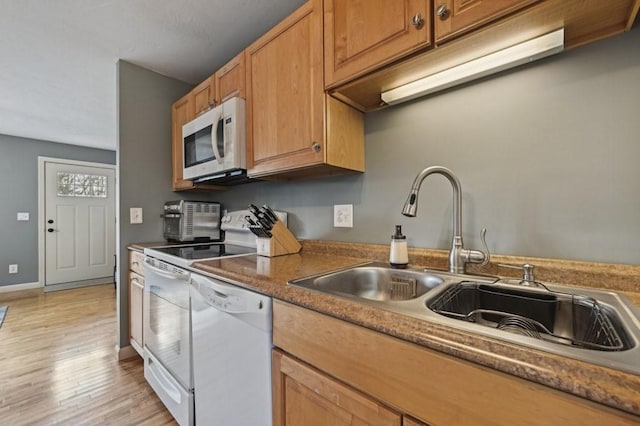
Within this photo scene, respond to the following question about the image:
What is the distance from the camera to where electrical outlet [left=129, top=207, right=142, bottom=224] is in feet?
7.18

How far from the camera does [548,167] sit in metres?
0.95

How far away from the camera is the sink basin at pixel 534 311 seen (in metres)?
0.66

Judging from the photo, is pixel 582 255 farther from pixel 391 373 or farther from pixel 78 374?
pixel 78 374

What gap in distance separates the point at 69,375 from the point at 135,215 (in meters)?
1.16

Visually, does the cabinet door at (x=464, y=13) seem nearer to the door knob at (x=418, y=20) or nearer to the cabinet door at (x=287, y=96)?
the door knob at (x=418, y=20)

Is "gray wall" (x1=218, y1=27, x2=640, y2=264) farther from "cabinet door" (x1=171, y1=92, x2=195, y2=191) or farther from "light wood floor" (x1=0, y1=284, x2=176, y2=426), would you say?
"light wood floor" (x1=0, y1=284, x2=176, y2=426)

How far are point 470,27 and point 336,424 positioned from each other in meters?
1.15

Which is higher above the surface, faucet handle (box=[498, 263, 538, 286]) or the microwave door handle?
the microwave door handle

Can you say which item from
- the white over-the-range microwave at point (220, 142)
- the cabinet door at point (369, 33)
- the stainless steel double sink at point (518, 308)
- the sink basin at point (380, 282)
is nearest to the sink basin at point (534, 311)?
the stainless steel double sink at point (518, 308)

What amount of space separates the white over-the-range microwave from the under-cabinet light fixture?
83 centimetres

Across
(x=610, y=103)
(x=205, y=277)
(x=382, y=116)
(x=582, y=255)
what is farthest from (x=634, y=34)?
(x=205, y=277)

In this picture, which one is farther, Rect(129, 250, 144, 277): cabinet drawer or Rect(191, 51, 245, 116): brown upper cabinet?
Rect(129, 250, 144, 277): cabinet drawer

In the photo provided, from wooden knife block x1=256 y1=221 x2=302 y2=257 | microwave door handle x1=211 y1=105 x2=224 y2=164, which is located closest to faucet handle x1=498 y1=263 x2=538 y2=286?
wooden knife block x1=256 y1=221 x2=302 y2=257

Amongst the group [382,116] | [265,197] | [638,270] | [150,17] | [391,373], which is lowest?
[391,373]
